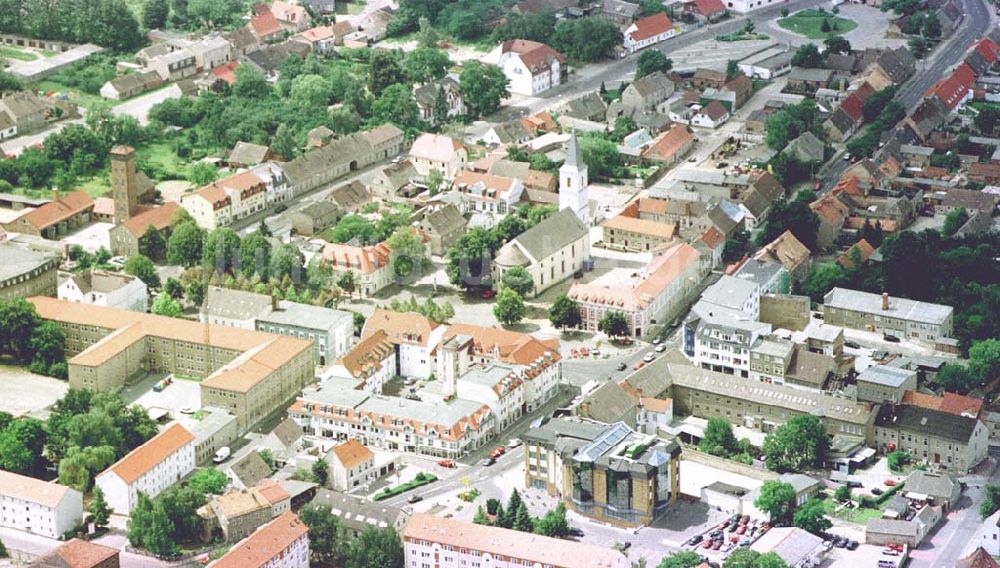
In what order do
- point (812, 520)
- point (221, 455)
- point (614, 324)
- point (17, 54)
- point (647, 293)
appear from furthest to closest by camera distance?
point (17, 54), point (647, 293), point (614, 324), point (221, 455), point (812, 520)

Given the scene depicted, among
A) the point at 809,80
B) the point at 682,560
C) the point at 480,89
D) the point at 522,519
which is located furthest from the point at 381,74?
the point at 682,560

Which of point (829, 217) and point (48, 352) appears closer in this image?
point (48, 352)

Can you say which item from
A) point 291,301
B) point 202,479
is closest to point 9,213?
point 291,301

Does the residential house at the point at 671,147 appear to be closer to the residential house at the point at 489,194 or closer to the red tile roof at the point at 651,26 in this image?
the residential house at the point at 489,194

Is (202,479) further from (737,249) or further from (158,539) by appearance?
(737,249)

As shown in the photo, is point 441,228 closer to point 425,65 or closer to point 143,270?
point 143,270

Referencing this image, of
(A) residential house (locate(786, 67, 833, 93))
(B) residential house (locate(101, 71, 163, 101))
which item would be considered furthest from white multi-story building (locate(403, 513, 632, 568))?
(A) residential house (locate(786, 67, 833, 93))
